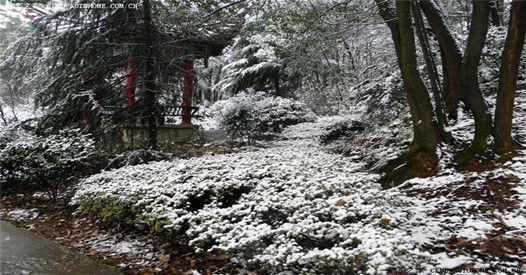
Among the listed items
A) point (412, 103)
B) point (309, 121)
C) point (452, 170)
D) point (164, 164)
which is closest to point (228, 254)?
point (164, 164)

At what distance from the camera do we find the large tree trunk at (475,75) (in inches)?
207

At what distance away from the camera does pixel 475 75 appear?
5.57 m

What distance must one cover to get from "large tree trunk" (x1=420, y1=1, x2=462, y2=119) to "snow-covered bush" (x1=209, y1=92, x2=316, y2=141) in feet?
22.4

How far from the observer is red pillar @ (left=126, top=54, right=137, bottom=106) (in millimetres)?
8266

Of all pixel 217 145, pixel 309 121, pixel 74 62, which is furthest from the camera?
pixel 309 121

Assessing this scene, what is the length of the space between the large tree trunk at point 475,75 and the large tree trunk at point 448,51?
430mm

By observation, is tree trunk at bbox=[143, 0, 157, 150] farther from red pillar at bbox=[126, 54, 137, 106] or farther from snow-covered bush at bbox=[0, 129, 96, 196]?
snow-covered bush at bbox=[0, 129, 96, 196]

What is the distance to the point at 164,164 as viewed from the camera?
243 inches

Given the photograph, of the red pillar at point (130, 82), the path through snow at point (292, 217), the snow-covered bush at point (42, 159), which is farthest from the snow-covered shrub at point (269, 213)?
the red pillar at point (130, 82)

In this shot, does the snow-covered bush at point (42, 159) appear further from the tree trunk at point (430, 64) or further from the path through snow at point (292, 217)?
the tree trunk at point (430, 64)

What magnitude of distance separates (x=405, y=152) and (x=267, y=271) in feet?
12.7

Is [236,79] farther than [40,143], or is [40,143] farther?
[236,79]

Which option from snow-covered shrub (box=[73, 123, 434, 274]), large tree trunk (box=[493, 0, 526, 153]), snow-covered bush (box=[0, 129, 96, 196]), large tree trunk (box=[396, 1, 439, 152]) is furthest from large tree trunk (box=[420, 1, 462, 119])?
snow-covered bush (box=[0, 129, 96, 196])

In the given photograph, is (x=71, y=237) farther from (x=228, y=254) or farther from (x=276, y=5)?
(x=276, y=5)
